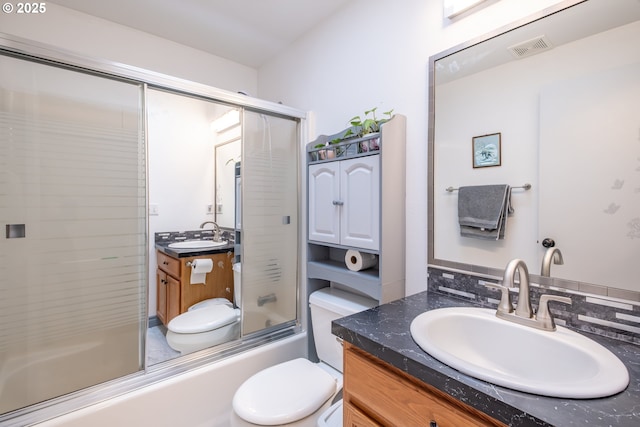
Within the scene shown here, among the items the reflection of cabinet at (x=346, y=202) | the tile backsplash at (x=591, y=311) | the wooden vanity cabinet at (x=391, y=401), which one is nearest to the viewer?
the wooden vanity cabinet at (x=391, y=401)

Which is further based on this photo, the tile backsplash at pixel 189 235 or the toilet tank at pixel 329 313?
the tile backsplash at pixel 189 235

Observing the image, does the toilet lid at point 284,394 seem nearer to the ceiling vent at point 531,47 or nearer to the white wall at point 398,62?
the white wall at point 398,62

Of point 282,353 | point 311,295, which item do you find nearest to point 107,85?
point 311,295

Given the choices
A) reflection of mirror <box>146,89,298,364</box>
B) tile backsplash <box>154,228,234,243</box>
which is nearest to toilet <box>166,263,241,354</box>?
reflection of mirror <box>146,89,298,364</box>

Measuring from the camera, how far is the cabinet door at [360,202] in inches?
53.9

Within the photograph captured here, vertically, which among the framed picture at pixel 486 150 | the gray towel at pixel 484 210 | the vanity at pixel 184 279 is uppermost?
the framed picture at pixel 486 150

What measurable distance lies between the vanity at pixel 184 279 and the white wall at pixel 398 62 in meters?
1.40

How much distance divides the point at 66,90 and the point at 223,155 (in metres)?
1.67

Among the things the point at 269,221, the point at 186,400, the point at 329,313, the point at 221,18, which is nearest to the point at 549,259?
the point at 329,313

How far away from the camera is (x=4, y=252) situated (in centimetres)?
120

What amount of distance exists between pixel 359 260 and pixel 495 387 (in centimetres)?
88

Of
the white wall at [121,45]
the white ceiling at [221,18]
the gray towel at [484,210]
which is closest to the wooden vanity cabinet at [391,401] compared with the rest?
the gray towel at [484,210]

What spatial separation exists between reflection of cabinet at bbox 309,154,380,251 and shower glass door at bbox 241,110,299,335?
32cm

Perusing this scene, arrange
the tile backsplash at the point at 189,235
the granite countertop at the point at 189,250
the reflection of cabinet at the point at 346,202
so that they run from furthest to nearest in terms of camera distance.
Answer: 1. the tile backsplash at the point at 189,235
2. the granite countertop at the point at 189,250
3. the reflection of cabinet at the point at 346,202
